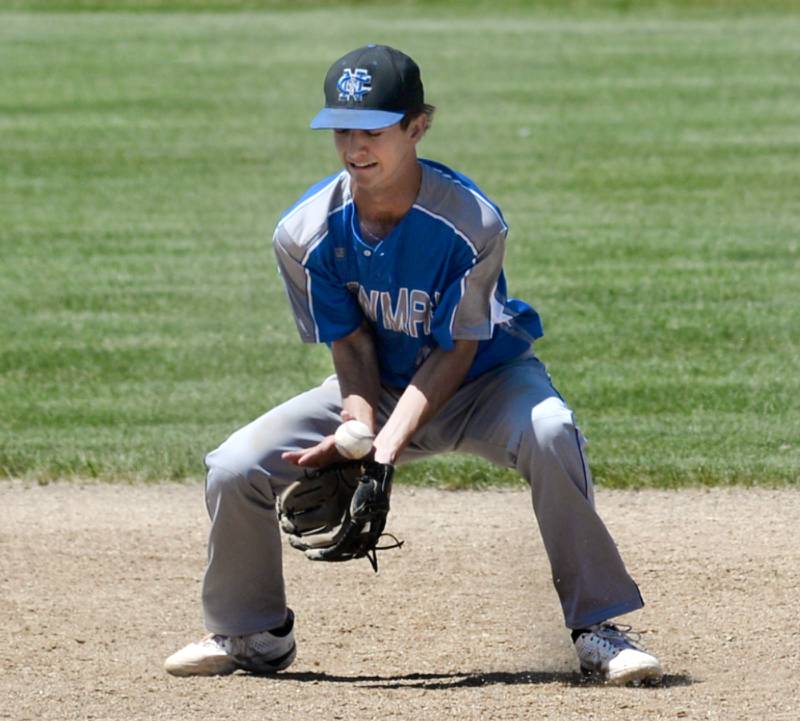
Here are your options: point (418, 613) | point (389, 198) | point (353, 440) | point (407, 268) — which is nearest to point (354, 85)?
point (389, 198)

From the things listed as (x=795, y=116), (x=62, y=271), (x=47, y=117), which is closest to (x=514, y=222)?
(x=62, y=271)

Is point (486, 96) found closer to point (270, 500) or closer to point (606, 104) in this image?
point (606, 104)

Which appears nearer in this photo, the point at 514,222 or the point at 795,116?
the point at 514,222

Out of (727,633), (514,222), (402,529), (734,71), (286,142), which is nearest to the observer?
(727,633)

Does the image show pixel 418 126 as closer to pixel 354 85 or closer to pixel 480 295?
pixel 354 85

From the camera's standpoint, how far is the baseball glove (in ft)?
16.0

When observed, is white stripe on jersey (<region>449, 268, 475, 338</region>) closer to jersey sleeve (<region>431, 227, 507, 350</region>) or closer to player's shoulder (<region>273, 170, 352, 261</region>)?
jersey sleeve (<region>431, 227, 507, 350</region>)

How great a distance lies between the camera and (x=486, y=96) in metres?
18.1

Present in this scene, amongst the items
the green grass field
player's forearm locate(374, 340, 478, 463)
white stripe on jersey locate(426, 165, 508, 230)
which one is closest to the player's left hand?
player's forearm locate(374, 340, 478, 463)

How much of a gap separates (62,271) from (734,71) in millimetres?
10641

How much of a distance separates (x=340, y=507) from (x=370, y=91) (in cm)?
134

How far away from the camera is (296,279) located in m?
5.10

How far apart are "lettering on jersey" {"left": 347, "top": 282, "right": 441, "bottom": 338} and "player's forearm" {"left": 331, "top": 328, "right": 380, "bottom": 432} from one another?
0.11 metres

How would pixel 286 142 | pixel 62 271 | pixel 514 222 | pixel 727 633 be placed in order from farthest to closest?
pixel 286 142
pixel 514 222
pixel 62 271
pixel 727 633
